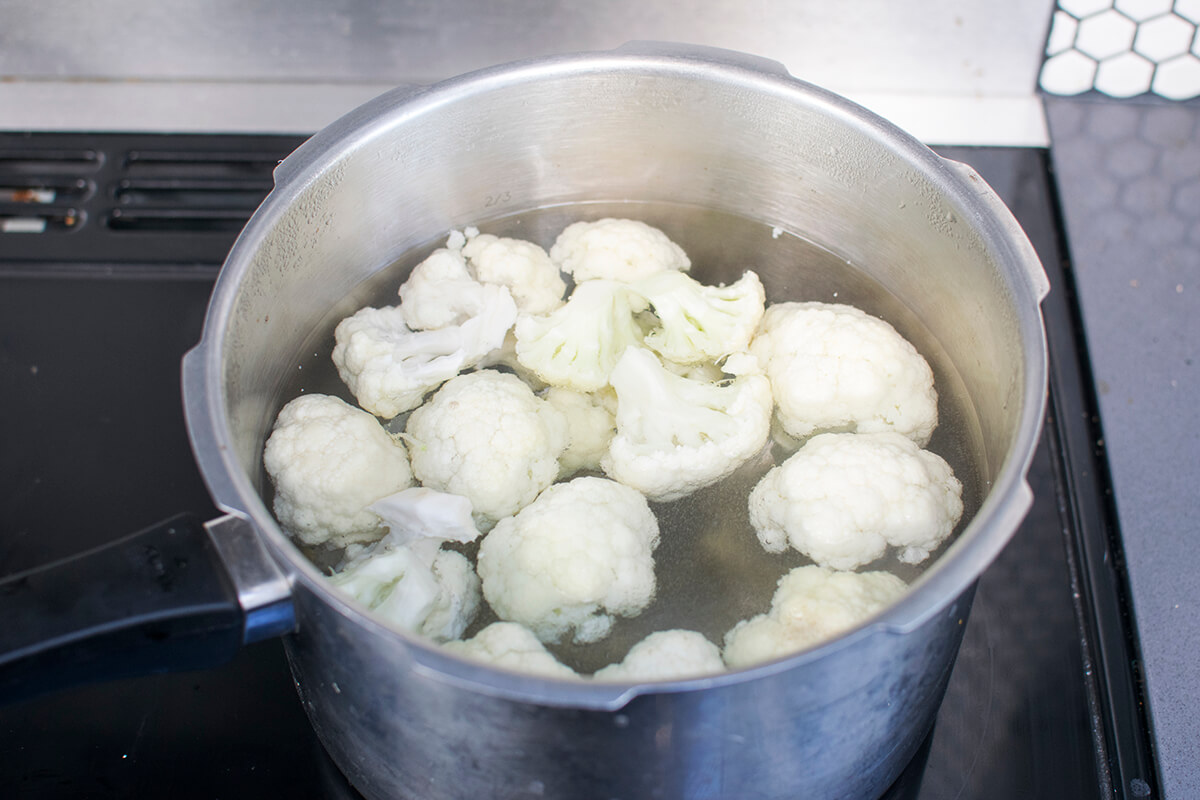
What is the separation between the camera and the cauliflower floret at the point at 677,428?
0.96m

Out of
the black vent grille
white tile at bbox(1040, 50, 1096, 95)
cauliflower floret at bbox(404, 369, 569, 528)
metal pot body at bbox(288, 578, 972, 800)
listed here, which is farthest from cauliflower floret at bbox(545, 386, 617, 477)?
white tile at bbox(1040, 50, 1096, 95)

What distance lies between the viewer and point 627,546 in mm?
899

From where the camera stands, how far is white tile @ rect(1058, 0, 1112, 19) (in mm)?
1378

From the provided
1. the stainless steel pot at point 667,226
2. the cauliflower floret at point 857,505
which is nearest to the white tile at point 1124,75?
the stainless steel pot at point 667,226

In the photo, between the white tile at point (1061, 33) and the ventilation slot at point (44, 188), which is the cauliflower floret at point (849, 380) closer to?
the white tile at point (1061, 33)

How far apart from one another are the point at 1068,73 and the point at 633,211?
28.2 inches

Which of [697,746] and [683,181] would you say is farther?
[683,181]

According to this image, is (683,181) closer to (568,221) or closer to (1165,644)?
(568,221)

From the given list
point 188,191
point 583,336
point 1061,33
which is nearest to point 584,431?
point 583,336

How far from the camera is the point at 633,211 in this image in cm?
121

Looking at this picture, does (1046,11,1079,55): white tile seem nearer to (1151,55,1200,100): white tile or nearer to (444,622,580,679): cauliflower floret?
(1151,55,1200,100): white tile

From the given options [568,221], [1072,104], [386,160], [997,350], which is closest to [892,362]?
[997,350]

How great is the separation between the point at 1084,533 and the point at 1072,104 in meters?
0.70

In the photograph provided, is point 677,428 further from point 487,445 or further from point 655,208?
point 655,208
